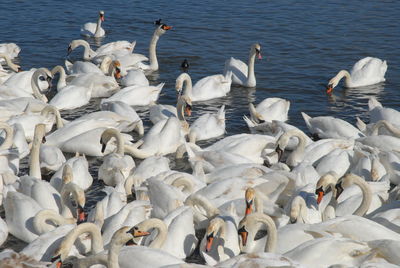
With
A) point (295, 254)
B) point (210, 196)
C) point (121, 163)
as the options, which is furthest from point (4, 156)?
point (295, 254)

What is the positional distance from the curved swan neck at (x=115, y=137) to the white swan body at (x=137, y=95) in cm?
344

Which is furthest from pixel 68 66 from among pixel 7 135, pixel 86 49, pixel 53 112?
pixel 7 135

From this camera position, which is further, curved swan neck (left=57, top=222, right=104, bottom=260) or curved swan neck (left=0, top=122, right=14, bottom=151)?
curved swan neck (left=0, top=122, right=14, bottom=151)

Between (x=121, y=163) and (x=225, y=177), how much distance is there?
1.82 metres

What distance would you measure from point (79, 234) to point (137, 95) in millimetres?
8317

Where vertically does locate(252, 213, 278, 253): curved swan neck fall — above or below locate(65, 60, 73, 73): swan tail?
above

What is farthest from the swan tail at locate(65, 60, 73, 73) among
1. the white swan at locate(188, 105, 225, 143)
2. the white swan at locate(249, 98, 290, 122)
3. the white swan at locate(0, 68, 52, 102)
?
the white swan at locate(249, 98, 290, 122)

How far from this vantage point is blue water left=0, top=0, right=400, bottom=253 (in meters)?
19.1

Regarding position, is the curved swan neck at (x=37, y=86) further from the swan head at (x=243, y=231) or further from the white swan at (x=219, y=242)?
the swan head at (x=243, y=231)

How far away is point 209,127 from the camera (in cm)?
1571

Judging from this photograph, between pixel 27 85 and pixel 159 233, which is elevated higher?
pixel 159 233

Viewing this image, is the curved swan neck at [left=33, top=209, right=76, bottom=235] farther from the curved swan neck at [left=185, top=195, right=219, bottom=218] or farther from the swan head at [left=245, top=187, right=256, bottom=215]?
the swan head at [left=245, top=187, right=256, bottom=215]

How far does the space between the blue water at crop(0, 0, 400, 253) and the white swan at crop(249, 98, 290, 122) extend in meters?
0.39

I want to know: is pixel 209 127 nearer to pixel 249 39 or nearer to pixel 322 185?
pixel 322 185
